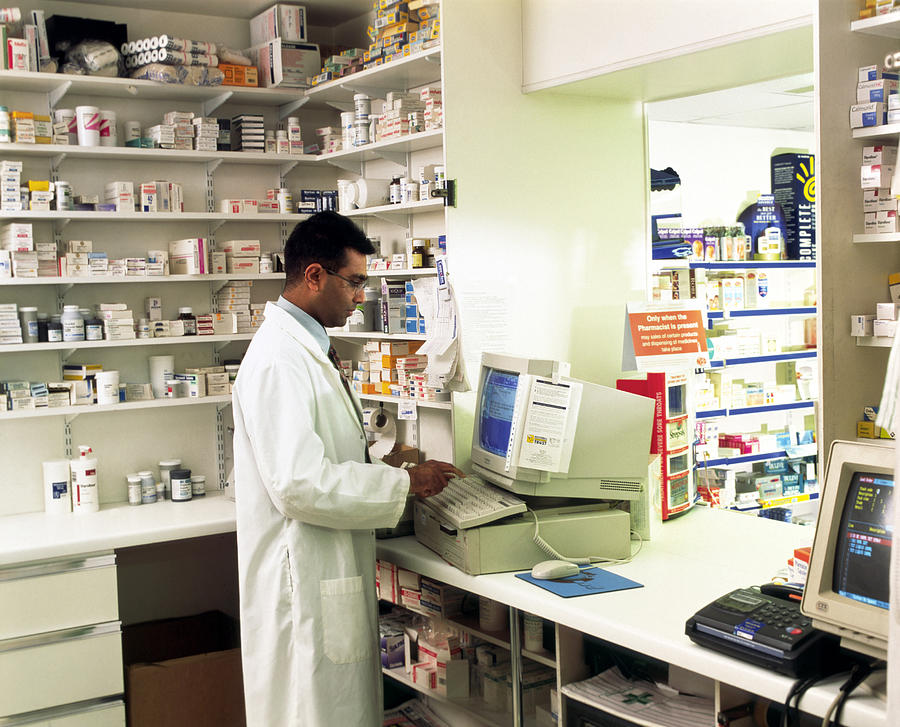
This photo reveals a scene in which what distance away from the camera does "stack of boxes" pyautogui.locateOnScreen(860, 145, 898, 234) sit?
261 centimetres

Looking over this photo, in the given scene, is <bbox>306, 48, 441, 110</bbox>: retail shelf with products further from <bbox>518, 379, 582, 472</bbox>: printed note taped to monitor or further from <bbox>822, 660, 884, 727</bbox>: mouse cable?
<bbox>822, 660, 884, 727</bbox>: mouse cable

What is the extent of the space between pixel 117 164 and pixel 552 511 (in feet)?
8.85

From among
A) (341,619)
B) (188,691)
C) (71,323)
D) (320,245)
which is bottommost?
(188,691)

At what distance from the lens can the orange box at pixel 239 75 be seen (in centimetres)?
445

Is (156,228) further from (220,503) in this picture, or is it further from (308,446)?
(308,446)

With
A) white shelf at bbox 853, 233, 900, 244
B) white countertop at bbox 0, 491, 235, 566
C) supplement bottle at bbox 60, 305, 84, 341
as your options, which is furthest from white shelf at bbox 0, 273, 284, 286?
white shelf at bbox 853, 233, 900, 244

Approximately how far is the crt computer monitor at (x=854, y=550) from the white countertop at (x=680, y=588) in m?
0.16

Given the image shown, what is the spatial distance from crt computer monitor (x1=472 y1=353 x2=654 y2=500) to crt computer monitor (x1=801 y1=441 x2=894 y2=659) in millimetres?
993

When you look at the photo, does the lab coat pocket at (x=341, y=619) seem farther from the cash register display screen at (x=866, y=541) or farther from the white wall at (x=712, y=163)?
the white wall at (x=712, y=163)

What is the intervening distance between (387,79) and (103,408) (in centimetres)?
189

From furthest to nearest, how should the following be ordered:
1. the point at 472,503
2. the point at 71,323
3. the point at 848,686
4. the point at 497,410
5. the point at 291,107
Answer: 1. the point at 291,107
2. the point at 71,323
3. the point at 497,410
4. the point at 472,503
5. the point at 848,686

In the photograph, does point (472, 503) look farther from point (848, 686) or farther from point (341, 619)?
point (848, 686)

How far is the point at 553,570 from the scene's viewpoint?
2.74m

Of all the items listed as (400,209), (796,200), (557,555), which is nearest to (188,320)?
(400,209)
